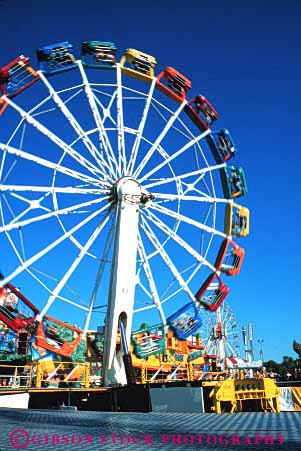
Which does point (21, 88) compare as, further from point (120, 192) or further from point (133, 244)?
point (133, 244)

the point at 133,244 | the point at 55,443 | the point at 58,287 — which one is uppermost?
the point at 133,244

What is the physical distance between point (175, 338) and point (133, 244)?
543cm

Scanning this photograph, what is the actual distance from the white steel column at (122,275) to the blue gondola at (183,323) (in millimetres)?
3388

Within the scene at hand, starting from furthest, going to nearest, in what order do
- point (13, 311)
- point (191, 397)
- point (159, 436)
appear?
point (13, 311), point (191, 397), point (159, 436)

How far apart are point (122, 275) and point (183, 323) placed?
4647mm

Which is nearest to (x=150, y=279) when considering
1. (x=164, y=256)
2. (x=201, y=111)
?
(x=164, y=256)

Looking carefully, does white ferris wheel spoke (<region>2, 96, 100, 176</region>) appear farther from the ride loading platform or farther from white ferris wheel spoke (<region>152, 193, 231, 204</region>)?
the ride loading platform

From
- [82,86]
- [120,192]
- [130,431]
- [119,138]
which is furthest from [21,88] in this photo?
[130,431]

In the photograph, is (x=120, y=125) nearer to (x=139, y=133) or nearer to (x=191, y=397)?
(x=139, y=133)

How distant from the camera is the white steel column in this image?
16.8 metres

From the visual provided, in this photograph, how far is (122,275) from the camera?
58.9 ft

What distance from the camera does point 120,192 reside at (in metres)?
19.3

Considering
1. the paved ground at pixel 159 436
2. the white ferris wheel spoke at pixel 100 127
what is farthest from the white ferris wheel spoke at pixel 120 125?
the paved ground at pixel 159 436

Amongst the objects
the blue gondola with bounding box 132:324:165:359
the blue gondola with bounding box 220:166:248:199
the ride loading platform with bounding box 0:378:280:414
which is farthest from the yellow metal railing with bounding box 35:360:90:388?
the blue gondola with bounding box 220:166:248:199
